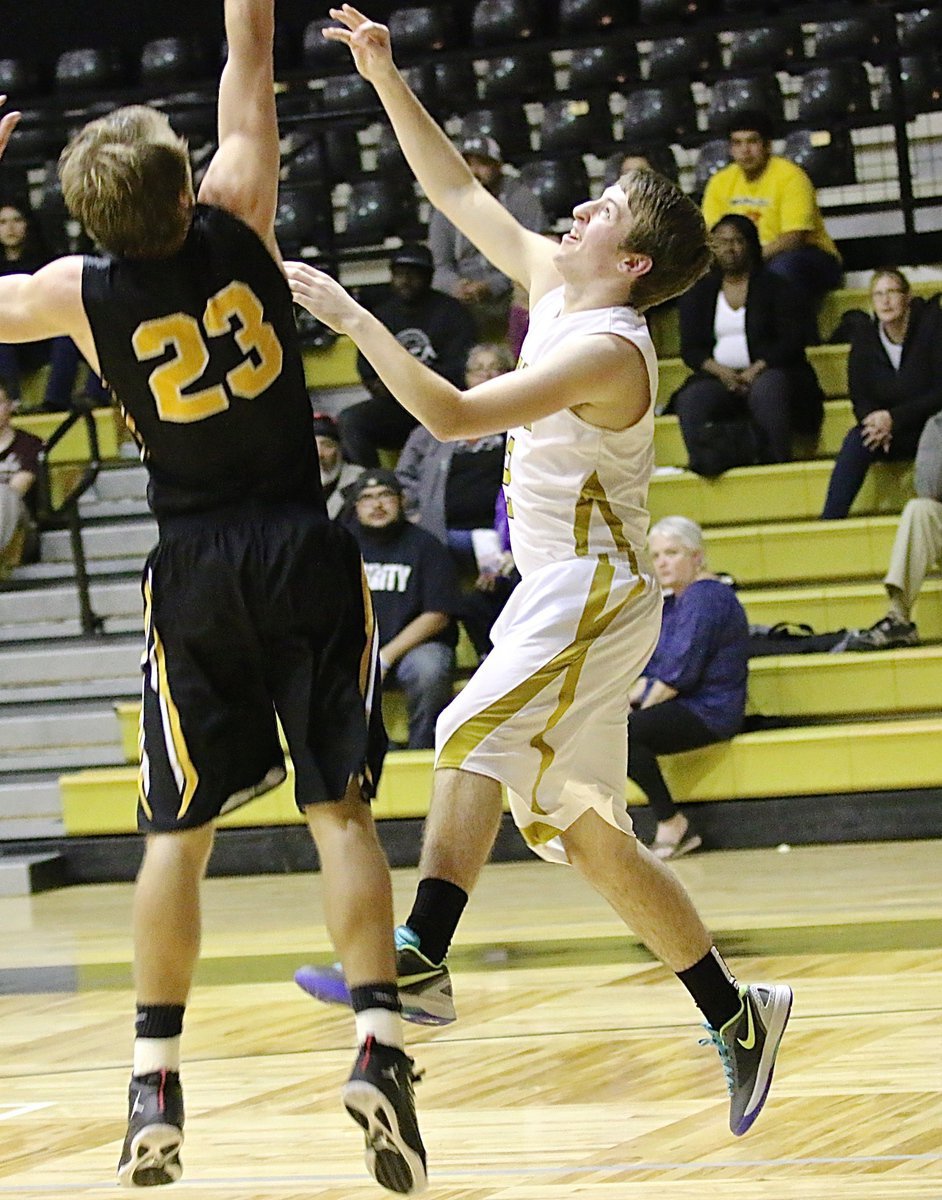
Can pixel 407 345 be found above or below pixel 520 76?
below

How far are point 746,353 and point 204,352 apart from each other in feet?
19.8

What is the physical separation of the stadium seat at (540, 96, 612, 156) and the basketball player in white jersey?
7.12 meters

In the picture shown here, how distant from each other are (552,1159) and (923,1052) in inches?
37.7

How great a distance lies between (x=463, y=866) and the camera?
341cm

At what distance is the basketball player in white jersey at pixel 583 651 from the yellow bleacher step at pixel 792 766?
367 centimetres

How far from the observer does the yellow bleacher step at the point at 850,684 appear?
7.51 meters

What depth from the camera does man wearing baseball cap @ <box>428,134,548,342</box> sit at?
895 centimetres

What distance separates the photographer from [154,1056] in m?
2.97

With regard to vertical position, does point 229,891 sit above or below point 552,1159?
below

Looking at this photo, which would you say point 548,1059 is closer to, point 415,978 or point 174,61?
point 415,978

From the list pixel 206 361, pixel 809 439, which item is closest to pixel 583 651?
pixel 206 361

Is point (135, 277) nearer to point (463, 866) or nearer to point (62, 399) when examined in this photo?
point (463, 866)

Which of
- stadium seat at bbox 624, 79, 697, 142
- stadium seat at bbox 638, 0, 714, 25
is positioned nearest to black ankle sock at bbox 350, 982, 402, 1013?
stadium seat at bbox 624, 79, 697, 142

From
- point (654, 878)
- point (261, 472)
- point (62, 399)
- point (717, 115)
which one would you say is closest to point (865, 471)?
point (717, 115)
